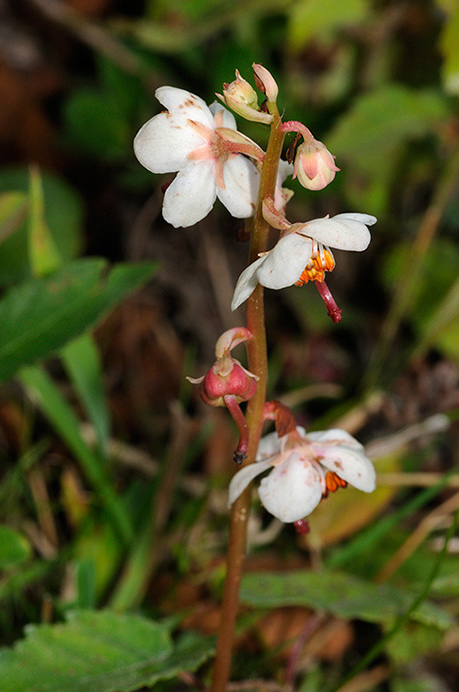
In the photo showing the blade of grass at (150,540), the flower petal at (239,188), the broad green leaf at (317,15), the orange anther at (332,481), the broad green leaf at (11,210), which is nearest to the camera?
the flower petal at (239,188)

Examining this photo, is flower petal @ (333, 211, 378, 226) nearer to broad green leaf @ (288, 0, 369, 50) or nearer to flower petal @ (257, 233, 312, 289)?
flower petal @ (257, 233, 312, 289)

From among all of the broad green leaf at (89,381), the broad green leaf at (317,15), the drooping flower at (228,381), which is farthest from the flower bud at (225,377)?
the broad green leaf at (317,15)

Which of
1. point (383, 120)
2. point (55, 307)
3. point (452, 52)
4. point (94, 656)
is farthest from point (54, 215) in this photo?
point (94, 656)

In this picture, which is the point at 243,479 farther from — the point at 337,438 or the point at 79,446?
the point at 79,446

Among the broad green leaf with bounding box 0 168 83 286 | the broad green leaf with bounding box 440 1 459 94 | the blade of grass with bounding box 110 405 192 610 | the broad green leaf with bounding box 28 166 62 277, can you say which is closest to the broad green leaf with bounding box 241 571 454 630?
the blade of grass with bounding box 110 405 192 610

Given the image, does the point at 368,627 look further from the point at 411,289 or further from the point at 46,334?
the point at 411,289

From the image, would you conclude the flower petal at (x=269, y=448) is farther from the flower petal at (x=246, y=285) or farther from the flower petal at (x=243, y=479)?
the flower petal at (x=246, y=285)
